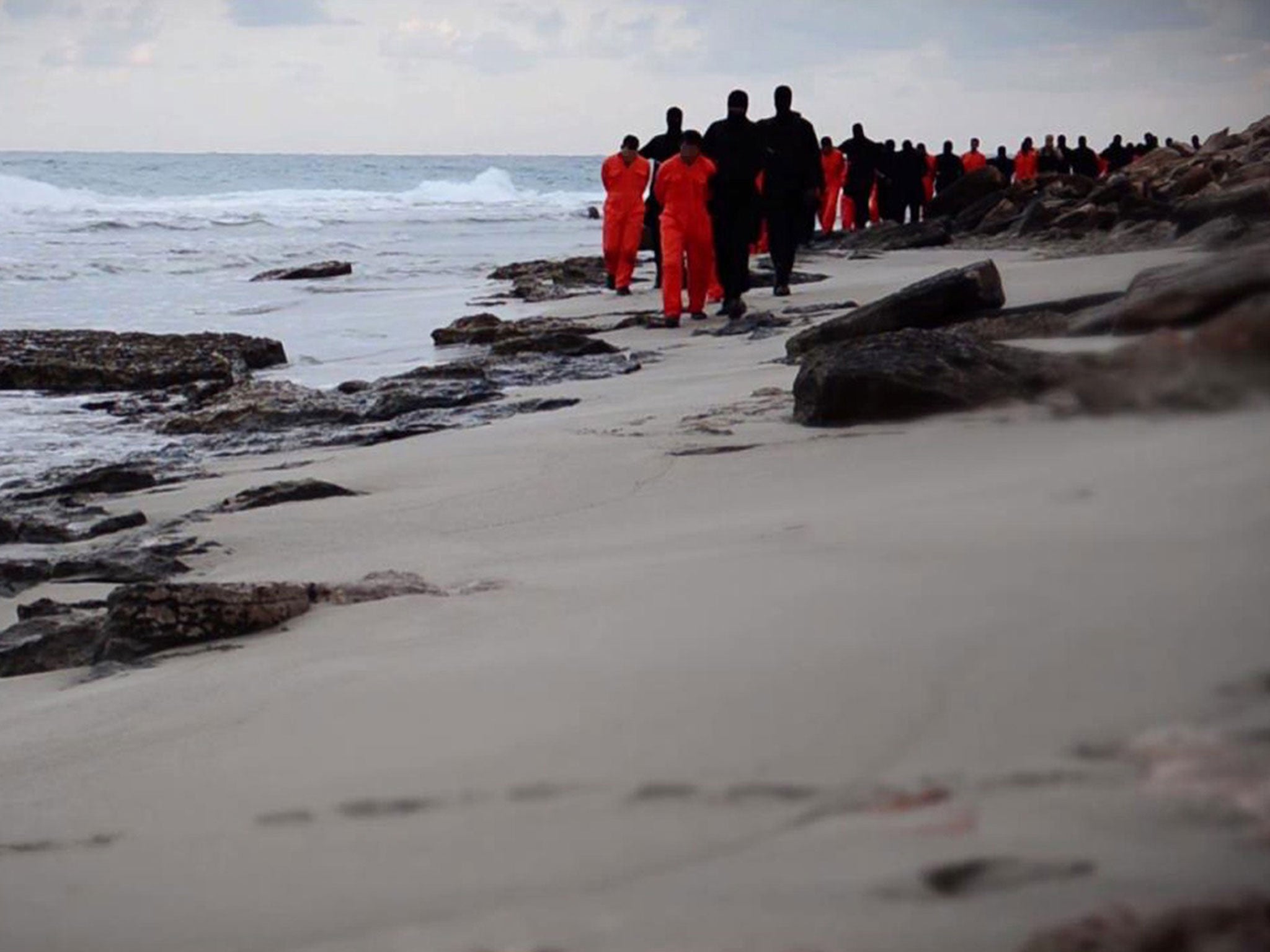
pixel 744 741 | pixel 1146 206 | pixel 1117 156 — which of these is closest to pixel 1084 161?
pixel 1117 156

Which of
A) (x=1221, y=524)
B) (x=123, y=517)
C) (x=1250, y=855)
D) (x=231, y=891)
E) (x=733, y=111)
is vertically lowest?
(x=123, y=517)

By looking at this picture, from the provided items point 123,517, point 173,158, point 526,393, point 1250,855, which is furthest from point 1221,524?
point 173,158

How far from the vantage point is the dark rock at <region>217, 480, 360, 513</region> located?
4.96 meters

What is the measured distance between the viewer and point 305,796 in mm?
1836

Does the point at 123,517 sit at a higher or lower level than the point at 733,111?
lower

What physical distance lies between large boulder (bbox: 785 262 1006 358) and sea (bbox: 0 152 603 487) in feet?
10.7

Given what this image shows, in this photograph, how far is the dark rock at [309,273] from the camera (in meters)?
A: 20.2

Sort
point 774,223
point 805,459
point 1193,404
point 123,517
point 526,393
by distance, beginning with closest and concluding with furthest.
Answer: point 1193,404
point 805,459
point 123,517
point 526,393
point 774,223

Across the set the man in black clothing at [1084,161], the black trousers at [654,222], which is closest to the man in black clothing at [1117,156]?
the man in black clothing at [1084,161]

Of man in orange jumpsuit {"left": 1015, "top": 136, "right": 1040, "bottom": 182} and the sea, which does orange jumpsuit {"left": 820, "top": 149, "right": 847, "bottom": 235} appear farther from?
man in orange jumpsuit {"left": 1015, "top": 136, "right": 1040, "bottom": 182}

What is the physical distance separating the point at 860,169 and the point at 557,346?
17.4 metres

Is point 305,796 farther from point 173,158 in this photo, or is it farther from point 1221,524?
point 173,158

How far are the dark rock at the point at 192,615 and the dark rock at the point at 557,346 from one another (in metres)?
6.31

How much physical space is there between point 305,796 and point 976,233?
19.7 meters
